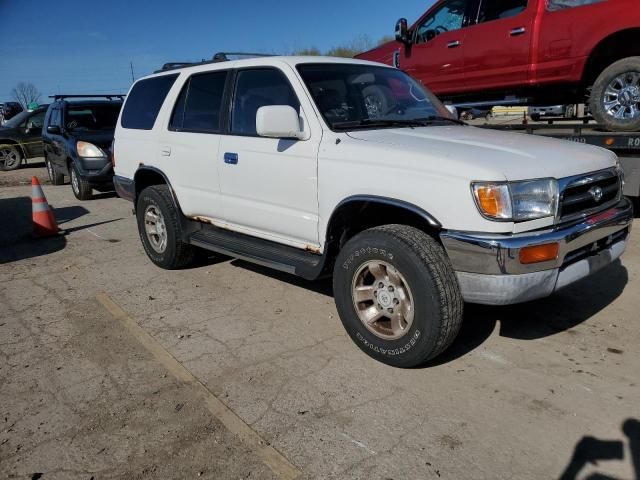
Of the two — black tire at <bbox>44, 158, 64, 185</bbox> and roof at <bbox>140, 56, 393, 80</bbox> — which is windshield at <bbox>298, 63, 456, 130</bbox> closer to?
roof at <bbox>140, 56, 393, 80</bbox>

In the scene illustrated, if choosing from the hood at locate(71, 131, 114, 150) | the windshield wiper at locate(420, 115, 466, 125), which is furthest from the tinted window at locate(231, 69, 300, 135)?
the hood at locate(71, 131, 114, 150)

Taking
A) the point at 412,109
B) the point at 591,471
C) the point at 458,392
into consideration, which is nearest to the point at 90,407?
the point at 458,392

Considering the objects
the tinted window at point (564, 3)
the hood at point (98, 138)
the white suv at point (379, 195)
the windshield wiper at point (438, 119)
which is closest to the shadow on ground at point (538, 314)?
the white suv at point (379, 195)

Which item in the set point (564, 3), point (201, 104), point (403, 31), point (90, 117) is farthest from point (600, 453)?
point (90, 117)

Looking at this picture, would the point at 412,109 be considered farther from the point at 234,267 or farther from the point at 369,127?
the point at 234,267

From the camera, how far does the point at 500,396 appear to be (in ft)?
9.93

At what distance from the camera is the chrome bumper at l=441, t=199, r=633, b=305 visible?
281 centimetres

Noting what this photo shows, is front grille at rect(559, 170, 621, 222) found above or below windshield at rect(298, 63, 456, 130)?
below

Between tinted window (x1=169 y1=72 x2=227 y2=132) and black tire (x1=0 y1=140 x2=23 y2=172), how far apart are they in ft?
41.1

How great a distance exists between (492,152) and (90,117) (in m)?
9.26

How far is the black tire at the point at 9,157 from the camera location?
15016 millimetres

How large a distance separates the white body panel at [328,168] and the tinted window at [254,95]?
0.07m

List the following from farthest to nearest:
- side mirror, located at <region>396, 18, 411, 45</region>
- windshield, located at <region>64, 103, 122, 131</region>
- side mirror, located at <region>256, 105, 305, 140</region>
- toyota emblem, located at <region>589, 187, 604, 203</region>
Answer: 1. windshield, located at <region>64, 103, 122, 131</region>
2. side mirror, located at <region>396, 18, 411, 45</region>
3. side mirror, located at <region>256, 105, 305, 140</region>
4. toyota emblem, located at <region>589, 187, 604, 203</region>

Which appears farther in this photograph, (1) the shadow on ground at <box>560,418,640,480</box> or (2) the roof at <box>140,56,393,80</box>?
(2) the roof at <box>140,56,393,80</box>
